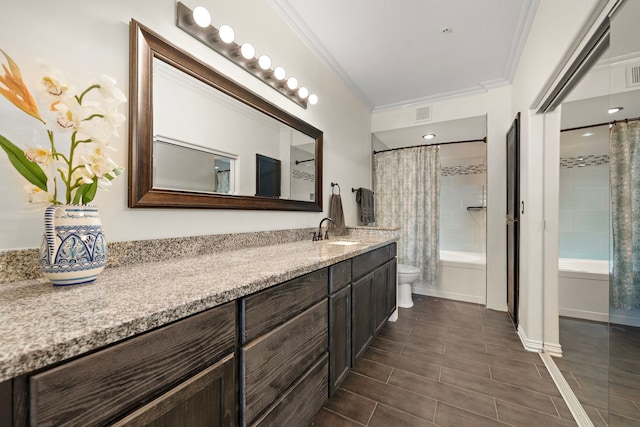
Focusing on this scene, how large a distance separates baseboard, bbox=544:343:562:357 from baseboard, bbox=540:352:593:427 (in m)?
0.04

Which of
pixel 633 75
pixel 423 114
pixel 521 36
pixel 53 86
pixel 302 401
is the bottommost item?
A: pixel 302 401

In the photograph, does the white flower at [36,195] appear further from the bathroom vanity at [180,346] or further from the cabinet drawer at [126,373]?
the cabinet drawer at [126,373]

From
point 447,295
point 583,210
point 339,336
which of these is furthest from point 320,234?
point 583,210

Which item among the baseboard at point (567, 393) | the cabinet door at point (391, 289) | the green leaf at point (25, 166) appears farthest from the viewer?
the cabinet door at point (391, 289)

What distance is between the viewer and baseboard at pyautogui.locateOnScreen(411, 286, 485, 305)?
3.13m

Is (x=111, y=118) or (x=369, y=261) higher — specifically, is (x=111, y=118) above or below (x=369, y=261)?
above

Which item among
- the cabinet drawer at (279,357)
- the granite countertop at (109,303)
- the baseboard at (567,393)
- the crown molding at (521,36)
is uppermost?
the crown molding at (521,36)

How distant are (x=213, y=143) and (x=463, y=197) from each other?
3.88 meters

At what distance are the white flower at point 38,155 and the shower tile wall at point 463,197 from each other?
14.7ft

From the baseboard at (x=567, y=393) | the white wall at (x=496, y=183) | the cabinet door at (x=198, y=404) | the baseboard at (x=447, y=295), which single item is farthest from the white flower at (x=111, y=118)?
the baseboard at (x=447, y=295)

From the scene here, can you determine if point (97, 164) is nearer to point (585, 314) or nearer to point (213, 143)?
point (213, 143)

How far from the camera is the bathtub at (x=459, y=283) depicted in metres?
3.12

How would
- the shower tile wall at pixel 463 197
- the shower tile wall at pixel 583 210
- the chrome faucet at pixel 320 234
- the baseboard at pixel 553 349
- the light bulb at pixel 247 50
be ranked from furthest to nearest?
the shower tile wall at pixel 463 197, the shower tile wall at pixel 583 210, the chrome faucet at pixel 320 234, the baseboard at pixel 553 349, the light bulb at pixel 247 50

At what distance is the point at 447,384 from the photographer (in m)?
1.61
